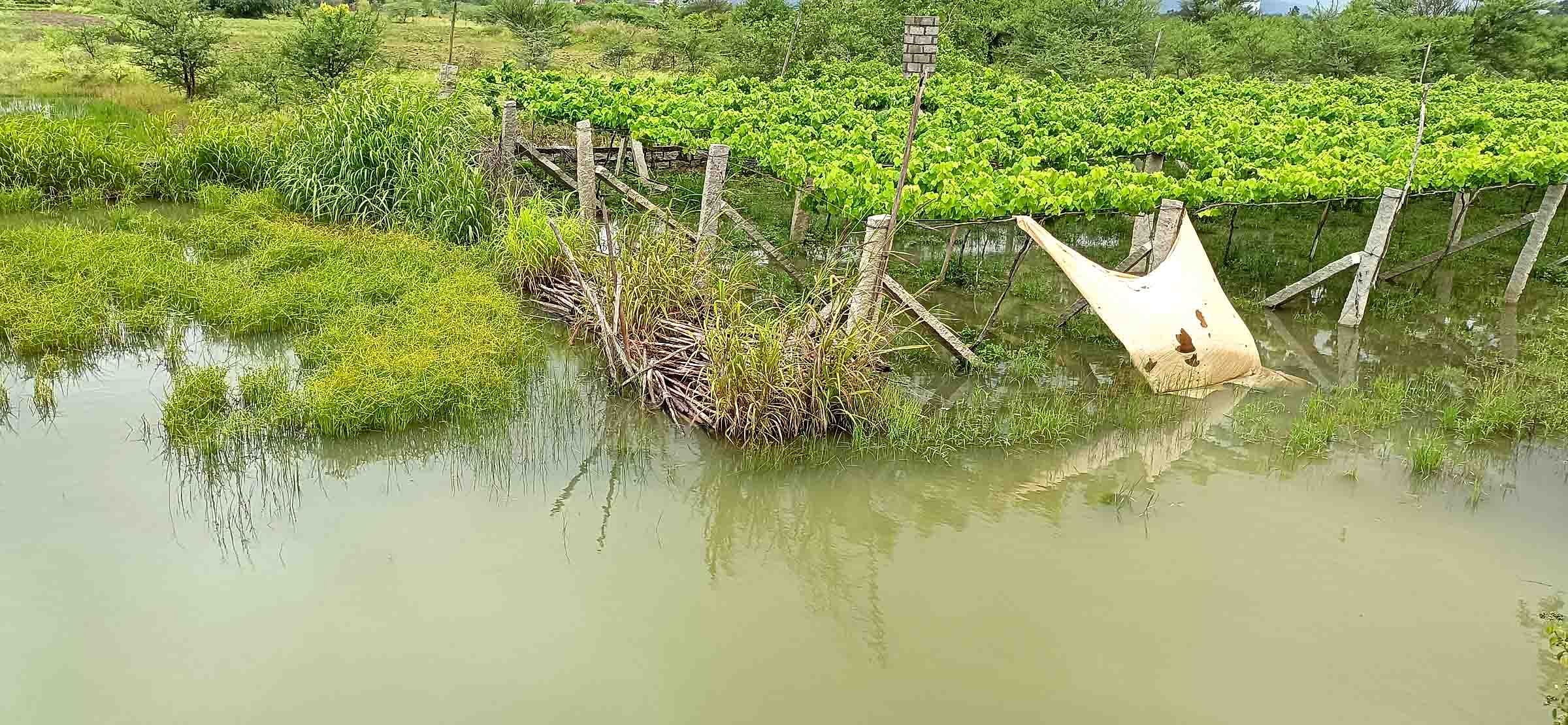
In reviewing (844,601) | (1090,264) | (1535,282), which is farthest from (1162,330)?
(1535,282)

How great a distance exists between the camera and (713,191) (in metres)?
8.99

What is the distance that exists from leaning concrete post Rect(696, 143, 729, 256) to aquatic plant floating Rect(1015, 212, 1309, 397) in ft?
8.25

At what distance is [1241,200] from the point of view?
948cm

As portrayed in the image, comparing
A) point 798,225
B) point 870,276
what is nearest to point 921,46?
point 870,276

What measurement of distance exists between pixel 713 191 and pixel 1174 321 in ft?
12.7

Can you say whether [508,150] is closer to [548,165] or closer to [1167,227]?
[548,165]

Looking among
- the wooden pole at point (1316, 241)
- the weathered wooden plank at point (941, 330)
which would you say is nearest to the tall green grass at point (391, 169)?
the weathered wooden plank at point (941, 330)

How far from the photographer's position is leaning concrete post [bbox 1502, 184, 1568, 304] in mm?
10422

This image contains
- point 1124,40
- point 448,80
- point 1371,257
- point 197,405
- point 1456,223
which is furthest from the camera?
point 1124,40

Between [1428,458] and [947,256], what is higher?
[947,256]

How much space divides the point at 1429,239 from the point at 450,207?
11.5 metres

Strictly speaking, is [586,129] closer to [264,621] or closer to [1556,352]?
[264,621]

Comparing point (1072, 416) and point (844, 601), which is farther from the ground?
point (1072, 416)

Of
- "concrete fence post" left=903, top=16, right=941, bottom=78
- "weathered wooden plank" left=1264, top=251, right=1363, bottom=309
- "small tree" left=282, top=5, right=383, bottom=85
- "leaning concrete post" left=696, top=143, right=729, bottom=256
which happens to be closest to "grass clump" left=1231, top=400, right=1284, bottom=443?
"weathered wooden plank" left=1264, top=251, right=1363, bottom=309
